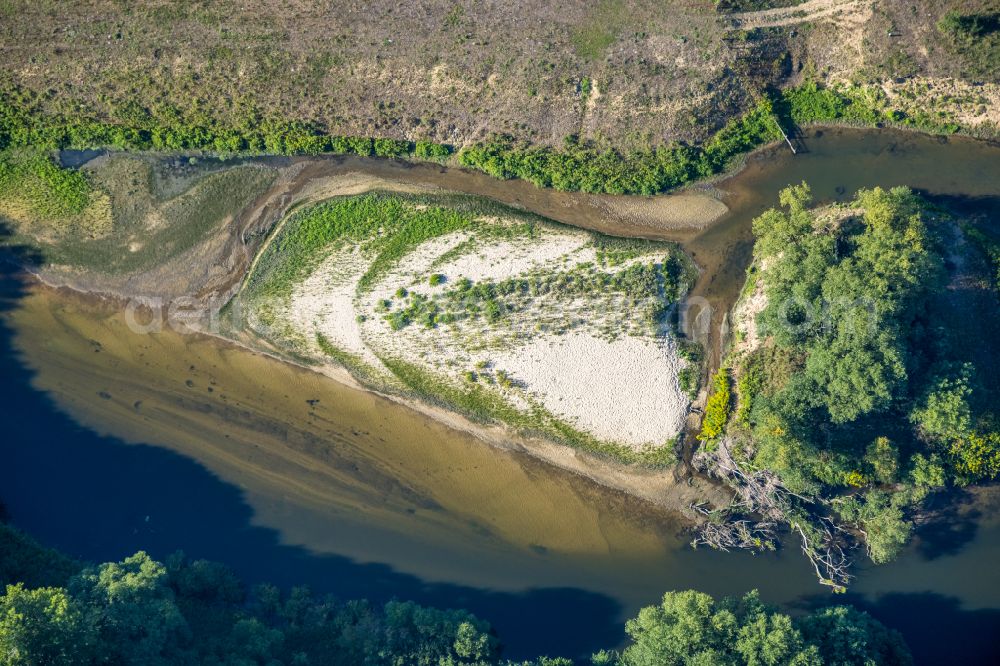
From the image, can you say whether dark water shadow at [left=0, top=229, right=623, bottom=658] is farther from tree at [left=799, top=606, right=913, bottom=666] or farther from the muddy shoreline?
tree at [left=799, top=606, right=913, bottom=666]

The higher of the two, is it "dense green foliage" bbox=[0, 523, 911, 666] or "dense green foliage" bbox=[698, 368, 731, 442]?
"dense green foliage" bbox=[698, 368, 731, 442]

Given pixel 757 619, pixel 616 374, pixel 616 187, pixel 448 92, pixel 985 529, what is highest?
pixel 448 92

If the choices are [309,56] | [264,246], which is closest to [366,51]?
[309,56]

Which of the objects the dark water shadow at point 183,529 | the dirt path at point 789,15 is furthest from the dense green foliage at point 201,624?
the dirt path at point 789,15

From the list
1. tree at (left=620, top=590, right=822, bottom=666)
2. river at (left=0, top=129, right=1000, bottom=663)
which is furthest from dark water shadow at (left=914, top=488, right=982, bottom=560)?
tree at (left=620, top=590, right=822, bottom=666)

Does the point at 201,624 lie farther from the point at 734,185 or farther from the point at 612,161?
the point at 734,185

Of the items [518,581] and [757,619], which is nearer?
[757,619]

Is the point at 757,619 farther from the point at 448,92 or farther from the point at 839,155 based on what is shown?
the point at 448,92
